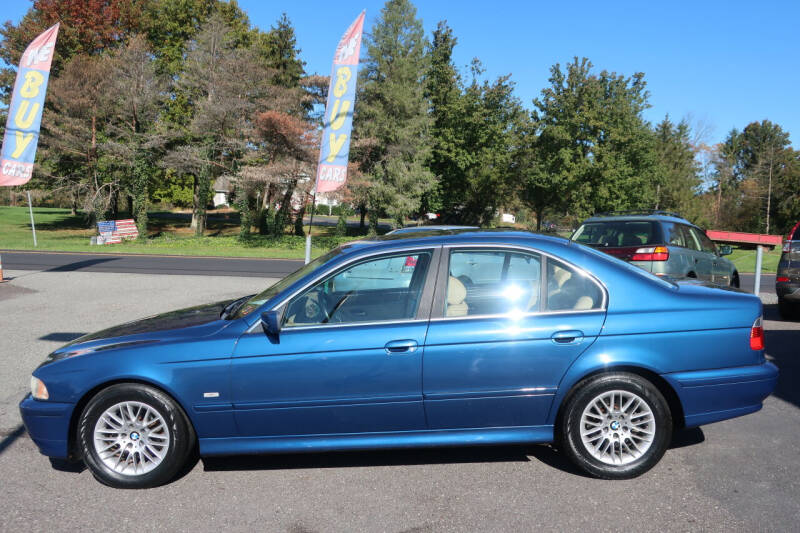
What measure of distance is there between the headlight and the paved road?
41.1 ft

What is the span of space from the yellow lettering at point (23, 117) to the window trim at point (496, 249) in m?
16.0

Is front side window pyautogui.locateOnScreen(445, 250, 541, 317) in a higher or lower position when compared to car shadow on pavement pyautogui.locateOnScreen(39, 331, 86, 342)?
higher

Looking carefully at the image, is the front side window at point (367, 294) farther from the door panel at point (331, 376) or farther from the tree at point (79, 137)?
the tree at point (79, 137)

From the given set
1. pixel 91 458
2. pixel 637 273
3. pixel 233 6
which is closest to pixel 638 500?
pixel 637 273

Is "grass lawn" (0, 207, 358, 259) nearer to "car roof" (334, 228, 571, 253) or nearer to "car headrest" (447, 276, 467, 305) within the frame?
"car roof" (334, 228, 571, 253)

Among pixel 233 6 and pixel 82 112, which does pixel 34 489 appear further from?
pixel 233 6

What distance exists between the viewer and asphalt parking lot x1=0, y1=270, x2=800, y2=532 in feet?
10.6

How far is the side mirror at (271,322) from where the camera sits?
3.57 m

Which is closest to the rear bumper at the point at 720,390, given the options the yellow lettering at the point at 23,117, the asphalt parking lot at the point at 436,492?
the asphalt parking lot at the point at 436,492

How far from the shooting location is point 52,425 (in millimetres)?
3703

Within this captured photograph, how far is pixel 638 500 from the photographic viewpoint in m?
3.50

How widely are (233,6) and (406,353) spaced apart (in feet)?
172

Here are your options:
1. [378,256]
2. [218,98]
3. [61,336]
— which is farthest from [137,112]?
[378,256]

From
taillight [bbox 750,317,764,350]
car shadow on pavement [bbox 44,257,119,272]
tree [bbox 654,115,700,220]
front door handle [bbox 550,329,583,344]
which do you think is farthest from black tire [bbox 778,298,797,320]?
tree [bbox 654,115,700,220]
